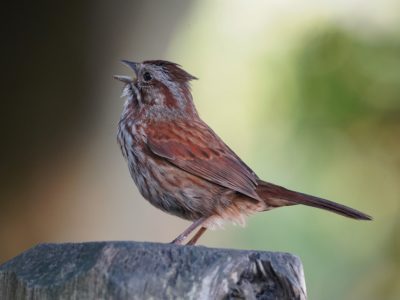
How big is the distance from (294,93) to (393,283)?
1484 mm

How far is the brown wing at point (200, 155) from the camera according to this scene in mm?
4602

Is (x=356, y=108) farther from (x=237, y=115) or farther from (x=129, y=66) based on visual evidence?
(x=129, y=66)

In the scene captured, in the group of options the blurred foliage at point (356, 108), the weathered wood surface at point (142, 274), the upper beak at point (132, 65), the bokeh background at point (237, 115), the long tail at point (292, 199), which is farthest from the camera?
the blurred foliage at point (356, 108)

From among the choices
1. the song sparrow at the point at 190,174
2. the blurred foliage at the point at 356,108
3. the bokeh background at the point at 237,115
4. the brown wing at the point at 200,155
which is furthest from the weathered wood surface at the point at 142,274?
the blurred foliage at the point at 356,108

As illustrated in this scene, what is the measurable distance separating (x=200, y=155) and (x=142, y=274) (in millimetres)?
2853

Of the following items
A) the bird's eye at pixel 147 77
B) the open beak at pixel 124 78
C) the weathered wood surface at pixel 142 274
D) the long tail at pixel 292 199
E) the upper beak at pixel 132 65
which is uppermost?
the upper beak at pixel 132 65

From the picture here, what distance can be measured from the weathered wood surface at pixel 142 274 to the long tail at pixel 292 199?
242 cm

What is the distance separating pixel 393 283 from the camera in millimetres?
5879

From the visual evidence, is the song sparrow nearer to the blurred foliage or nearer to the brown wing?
the brown wing

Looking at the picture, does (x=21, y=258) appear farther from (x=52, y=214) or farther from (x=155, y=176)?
(x=52, y=214)

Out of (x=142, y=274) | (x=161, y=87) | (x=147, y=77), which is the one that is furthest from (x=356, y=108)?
(x=142, y=274)

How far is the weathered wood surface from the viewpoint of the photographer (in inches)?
74.0

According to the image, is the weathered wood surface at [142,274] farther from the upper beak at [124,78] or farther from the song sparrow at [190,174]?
the upper beak at [124,78]

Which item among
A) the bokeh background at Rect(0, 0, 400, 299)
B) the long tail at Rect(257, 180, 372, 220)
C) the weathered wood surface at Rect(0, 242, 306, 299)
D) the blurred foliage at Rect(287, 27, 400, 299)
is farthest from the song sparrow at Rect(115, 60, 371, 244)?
the weathered wood surface at Rect(0, 242, 306, 299)
